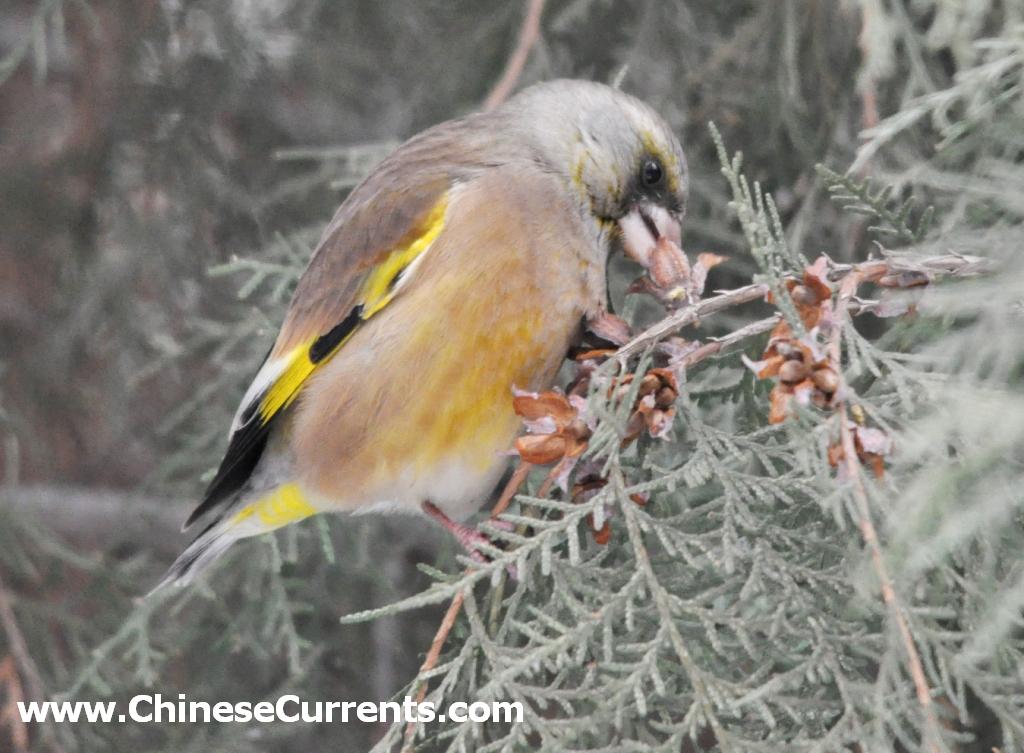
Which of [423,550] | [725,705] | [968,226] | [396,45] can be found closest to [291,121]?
[396,45]

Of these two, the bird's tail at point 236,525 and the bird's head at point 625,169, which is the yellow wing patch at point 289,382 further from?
the bird's head at point 625,169

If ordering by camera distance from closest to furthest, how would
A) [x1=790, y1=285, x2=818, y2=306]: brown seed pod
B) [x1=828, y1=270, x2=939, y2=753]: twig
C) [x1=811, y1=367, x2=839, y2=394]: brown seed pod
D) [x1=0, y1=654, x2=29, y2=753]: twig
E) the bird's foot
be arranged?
[x1=828, y1=270, x2=939, y2=753]: twig
[x1=811, y1=367, x2=839, y2=394]: brown seed pod
[x1=790, y1=285, x2=818, y2=306]: brown seed pod
the bird's foot
[x1=0, y1=654, x2=29, y2=753]: twig

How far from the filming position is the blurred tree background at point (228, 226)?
4145 millimetres

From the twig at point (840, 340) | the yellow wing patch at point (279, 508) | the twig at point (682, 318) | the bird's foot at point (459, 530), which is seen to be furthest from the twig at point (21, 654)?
the twig at point (682, 318)

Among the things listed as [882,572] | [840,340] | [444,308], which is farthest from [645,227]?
[882,572]

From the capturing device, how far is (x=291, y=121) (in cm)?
588

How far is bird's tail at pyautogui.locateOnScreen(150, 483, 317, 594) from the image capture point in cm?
379

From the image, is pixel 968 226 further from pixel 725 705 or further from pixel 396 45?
pixel 396 45

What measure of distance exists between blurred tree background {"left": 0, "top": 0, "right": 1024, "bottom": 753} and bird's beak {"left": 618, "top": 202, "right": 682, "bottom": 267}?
0.32 metres

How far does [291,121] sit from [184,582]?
264 cm

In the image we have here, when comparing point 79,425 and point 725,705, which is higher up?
point 725,705

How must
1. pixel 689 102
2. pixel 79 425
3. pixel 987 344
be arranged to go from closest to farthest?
pixel 987 344 → pixel 689 102 → pixel 79 425

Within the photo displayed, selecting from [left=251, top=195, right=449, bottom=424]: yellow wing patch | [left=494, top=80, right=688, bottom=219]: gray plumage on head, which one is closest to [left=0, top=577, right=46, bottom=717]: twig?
[left=251, top=195, right=449, bottom=424]: yellow wing patch

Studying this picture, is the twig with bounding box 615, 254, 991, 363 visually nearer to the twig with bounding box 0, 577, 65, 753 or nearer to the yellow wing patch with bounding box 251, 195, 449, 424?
the yellow wing patch with bounding box 251, 195, 449, 424
